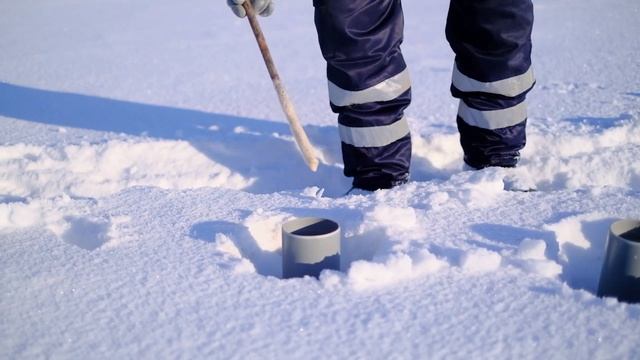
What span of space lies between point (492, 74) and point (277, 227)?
2.52 feet

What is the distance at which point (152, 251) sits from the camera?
1188mm

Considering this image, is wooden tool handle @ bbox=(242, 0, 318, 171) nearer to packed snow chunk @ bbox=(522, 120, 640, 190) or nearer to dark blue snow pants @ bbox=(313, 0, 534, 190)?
dark blue snow pants @ bbox=(313, 0, 534, 190)

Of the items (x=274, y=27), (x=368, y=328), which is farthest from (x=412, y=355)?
(x=274, y=27)

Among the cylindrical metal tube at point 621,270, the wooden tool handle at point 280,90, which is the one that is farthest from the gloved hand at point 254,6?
the cylindrical metal tube at point 621,270

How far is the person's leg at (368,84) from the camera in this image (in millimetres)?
1493

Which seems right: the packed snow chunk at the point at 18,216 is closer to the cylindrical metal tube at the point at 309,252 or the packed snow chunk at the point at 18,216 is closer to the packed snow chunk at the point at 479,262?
the cylindrical metal tube at the point at 309,252

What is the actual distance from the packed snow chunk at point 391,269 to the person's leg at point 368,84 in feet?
1.75

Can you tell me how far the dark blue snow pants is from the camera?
152 cm

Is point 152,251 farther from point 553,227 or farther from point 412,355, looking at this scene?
point 553,227

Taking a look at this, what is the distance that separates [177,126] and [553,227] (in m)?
1.46

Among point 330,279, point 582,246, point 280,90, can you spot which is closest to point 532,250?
point 582,246

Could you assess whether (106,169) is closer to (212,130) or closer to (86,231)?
(212,130)

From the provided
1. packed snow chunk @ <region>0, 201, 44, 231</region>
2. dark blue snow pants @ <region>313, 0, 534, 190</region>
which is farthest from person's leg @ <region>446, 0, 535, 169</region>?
packed snow chunk @ <region>0, 201, 44, 231</region>

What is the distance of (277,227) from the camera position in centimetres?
133
